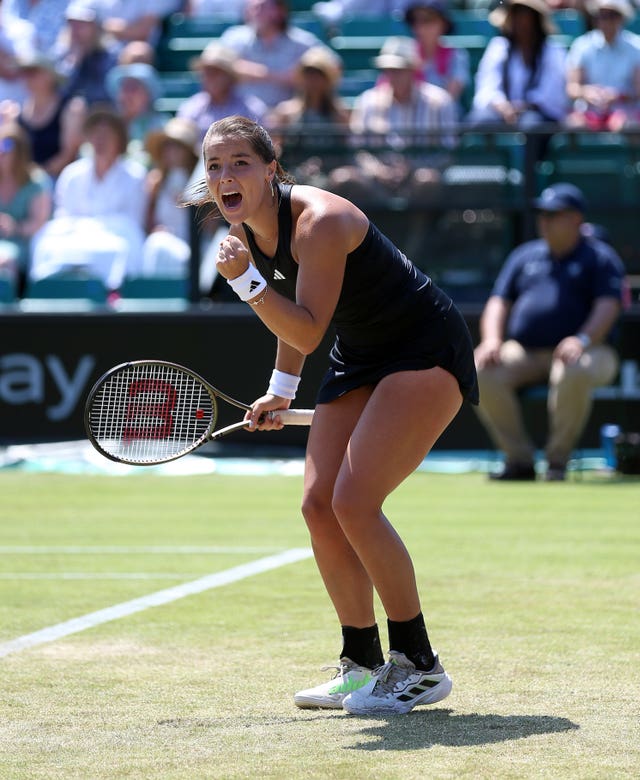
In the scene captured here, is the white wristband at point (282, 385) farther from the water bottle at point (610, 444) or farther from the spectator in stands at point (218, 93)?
the spectator in stands at point (218, 93)

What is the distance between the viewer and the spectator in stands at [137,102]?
44.9 ft

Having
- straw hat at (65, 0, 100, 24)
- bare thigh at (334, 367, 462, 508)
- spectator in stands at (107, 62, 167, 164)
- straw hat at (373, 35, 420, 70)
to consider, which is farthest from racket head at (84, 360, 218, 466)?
straw hat at (65, 0, 100, 24)

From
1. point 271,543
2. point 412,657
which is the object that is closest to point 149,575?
point 271,543

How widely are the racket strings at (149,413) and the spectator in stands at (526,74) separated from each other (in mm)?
7678

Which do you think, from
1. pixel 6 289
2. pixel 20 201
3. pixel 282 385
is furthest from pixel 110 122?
pixel 282 385

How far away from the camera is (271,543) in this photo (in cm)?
781

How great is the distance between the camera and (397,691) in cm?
431

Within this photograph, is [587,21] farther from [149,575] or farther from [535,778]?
[535,778]

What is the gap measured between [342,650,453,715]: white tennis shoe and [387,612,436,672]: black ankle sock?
29mm

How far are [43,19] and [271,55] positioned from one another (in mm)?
3513

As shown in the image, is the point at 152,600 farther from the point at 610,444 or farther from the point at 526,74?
the point at 526,74

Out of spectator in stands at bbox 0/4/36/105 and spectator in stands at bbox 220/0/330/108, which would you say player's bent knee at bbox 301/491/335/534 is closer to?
spectator in stands at bbox 220/0/330/108

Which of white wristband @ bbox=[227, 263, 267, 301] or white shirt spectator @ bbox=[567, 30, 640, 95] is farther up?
white shirt spectator @ bbox=[567, 30, 640, 95]

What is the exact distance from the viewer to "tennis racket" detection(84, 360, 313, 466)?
180 inches
